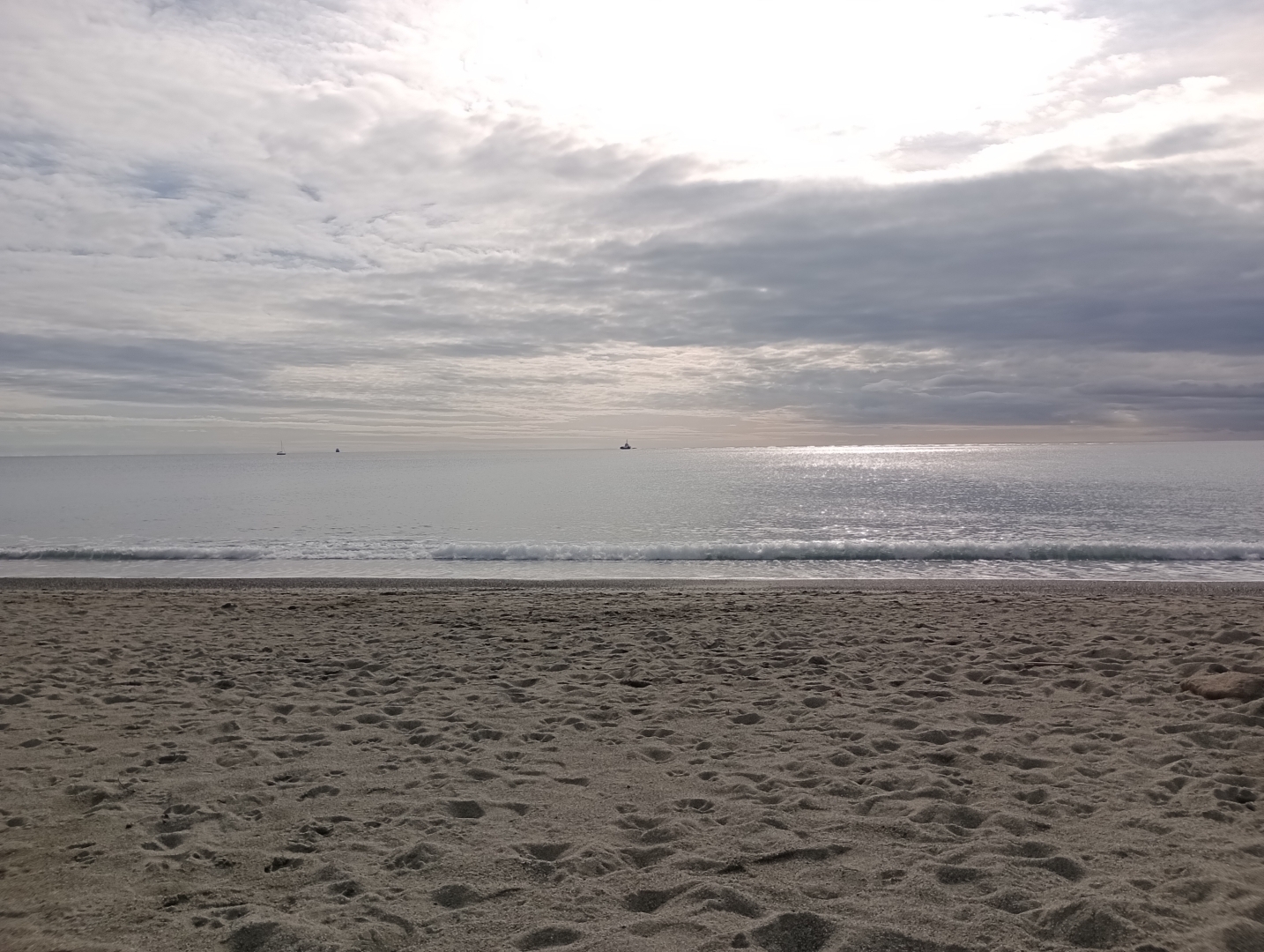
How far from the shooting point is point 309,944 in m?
3.75

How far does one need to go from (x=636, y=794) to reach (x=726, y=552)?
17.9m

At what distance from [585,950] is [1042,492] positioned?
51.7m

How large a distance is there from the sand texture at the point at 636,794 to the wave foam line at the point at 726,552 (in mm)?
11921

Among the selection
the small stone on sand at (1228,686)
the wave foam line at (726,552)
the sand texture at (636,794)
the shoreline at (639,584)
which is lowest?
the sand texture at (636,794)

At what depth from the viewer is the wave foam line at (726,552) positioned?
2212cm

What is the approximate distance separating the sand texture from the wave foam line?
39.1ft

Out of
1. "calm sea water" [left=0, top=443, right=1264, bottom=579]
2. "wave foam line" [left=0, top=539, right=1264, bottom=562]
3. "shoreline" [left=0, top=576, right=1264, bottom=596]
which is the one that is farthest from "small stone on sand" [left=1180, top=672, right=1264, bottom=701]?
"wave foam line" [left=0, top=539, right=1264, bottom=562]

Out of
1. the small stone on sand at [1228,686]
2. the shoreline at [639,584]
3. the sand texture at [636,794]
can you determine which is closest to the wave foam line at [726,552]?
the shoreline at [639,584]

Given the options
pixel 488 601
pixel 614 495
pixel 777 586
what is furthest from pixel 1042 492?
pixel 488 601

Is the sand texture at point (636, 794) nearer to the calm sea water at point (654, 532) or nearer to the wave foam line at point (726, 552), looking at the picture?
the calm sea water at point (654, 532)

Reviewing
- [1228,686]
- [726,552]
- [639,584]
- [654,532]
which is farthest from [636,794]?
[654,532]

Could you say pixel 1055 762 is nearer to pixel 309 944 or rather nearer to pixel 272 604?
pixel 309 944

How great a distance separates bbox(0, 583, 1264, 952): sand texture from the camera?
12.9 feet

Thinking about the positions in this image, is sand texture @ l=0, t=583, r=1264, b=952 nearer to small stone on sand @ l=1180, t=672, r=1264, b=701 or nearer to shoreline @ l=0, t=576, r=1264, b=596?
small stone on sand @ l=1180, t=672, r=1264, b=701
